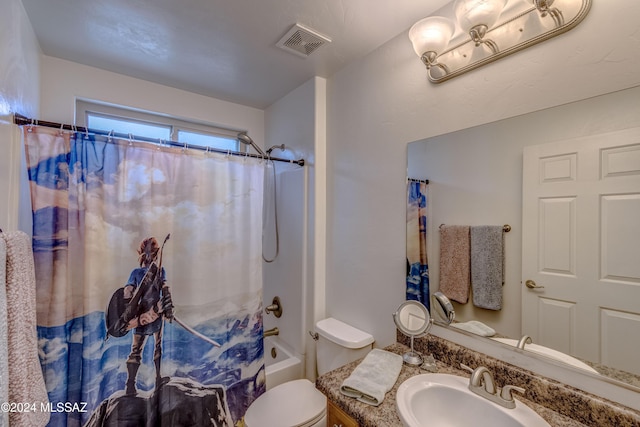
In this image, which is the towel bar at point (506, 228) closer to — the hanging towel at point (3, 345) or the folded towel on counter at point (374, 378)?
the folded towel on counter at point (374, 378)

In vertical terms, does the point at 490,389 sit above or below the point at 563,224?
below

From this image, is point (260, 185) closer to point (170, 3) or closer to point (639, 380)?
point (170, 3)

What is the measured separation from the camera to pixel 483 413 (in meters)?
0.90

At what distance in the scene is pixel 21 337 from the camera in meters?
0.77

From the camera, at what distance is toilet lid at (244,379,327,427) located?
4.40ft

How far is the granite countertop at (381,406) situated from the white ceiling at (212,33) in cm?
159

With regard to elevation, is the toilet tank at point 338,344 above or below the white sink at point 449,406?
Answer: below

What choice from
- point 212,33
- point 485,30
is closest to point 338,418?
point 485,30

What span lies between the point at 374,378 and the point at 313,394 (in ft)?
2.29

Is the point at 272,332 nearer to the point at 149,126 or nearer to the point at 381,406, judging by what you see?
the point at 381,406

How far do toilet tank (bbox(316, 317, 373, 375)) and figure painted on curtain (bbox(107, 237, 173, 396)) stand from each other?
0.89 meters

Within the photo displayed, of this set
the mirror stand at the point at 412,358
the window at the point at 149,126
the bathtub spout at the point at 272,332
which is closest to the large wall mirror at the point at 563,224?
the mirror stand at the point at 412,358

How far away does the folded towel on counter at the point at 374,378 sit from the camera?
94 centimetres

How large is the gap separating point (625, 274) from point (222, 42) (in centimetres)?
196
